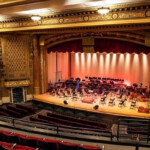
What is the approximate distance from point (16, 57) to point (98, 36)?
577cm

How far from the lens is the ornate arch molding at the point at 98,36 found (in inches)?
412

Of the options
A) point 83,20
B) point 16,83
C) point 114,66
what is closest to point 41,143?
point 83,20

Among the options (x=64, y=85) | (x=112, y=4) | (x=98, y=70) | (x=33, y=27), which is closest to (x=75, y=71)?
(x=98, y=70)

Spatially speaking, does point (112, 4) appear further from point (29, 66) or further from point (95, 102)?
point (29, 66)

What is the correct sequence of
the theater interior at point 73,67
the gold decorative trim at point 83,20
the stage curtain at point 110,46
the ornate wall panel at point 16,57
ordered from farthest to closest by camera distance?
1. the ornate wall panel at point 16,57
2. the stage curtain at point 110,46
3. the gold decorative trim at point 83,20
4. the theater interior at point 73,67

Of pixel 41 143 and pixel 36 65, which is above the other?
pixel 36 65

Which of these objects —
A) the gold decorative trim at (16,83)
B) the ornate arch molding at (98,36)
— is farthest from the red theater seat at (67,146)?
the gold decorative trim at (16,83)

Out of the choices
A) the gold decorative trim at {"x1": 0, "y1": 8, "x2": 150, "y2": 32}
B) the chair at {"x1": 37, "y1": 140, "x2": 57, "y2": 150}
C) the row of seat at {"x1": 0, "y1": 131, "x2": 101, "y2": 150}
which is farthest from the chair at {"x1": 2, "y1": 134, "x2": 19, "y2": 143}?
the gold decorative trim at {"x1": 0, "y1": 8, "x2": 150, "y2": 32}

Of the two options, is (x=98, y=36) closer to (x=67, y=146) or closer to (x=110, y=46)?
(x=110, y=46)

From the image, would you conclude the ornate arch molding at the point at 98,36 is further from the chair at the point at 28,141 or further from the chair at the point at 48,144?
the chair at the point at 28,141

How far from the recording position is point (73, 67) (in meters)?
18.0

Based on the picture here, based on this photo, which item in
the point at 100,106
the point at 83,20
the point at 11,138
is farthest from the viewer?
the point at 100,106

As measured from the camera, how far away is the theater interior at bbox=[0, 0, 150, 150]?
679cm

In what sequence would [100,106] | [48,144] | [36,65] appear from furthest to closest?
[36,65], [100,106], [48,144]
